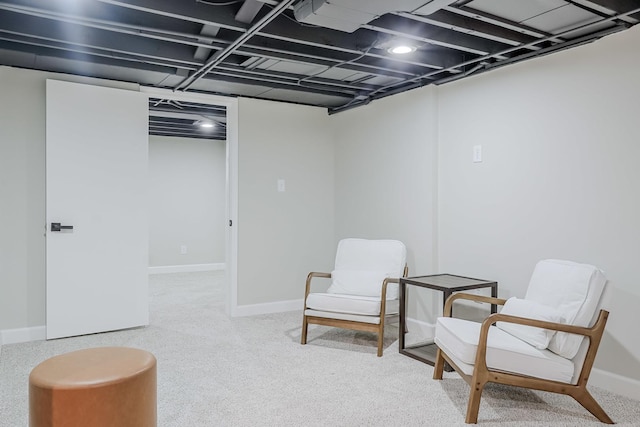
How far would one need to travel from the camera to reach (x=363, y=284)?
3875 millimetres

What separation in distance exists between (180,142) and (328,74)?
4.22 metres

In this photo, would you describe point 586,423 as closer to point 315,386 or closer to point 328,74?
point 315,386

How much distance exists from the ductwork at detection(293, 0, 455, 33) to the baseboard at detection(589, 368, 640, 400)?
239cm

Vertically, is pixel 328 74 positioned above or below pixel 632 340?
above

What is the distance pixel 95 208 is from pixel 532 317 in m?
3.44

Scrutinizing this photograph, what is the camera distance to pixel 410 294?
430cm

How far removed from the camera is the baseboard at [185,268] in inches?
292

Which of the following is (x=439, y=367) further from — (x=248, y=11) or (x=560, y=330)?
(x=248, y=11)

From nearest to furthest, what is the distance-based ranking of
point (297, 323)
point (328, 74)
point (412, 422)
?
1. point (412, 422)
2. point (328, 74)
3. point (297, 323)

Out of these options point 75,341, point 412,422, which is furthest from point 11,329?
point 412,422

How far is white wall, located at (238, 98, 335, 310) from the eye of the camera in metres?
4.80

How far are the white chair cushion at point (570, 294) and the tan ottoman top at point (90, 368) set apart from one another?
6.80ft

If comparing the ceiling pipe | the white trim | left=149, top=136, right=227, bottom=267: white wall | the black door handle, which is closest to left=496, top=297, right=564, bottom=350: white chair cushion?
the ceiling pipe

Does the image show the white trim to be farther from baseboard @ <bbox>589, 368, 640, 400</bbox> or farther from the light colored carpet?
baseboard @ <bbox>589, 368, 640, 400</bbox>
